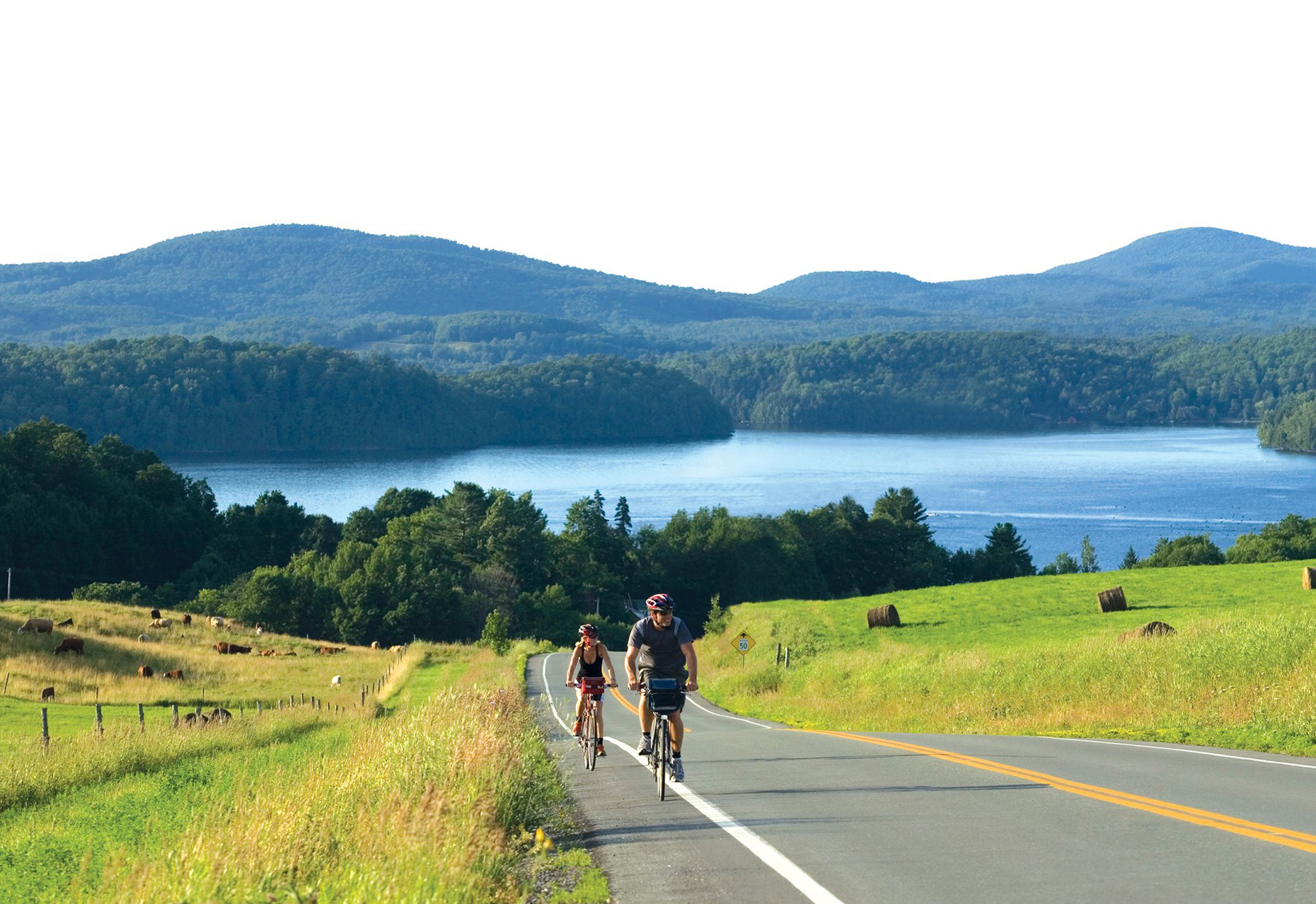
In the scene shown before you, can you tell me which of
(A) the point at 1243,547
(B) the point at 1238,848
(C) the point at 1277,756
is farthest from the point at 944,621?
(A) the point at 1243,547

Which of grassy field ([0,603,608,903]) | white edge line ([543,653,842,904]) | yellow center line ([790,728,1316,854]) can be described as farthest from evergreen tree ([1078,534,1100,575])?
white edge line ([543,653,842,904])

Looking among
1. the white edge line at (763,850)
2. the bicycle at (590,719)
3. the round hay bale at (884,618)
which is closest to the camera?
the white edge line at (763,850)

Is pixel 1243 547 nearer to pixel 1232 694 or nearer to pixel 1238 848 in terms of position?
pixel 1232 694

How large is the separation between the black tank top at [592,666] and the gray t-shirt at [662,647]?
259cm

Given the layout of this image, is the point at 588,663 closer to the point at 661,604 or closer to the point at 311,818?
the point at 661,604

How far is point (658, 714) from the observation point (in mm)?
11664

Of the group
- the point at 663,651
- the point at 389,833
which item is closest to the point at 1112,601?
the point at 663,651

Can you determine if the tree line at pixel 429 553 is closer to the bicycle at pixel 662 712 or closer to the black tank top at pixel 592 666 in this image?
the black tank top at pixel 592 666

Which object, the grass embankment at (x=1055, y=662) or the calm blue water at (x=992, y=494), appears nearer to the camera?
the grass embankment at (x=1055, y=662)

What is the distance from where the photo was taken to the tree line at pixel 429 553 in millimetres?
87250

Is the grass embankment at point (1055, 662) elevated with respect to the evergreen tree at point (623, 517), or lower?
elevated

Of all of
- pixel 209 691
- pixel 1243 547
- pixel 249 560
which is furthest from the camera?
pixel 249 560

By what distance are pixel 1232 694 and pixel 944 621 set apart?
843 inches

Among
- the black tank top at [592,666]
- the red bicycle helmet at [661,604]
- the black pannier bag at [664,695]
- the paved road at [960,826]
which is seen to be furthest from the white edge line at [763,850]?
the black tank top at [592,666]
